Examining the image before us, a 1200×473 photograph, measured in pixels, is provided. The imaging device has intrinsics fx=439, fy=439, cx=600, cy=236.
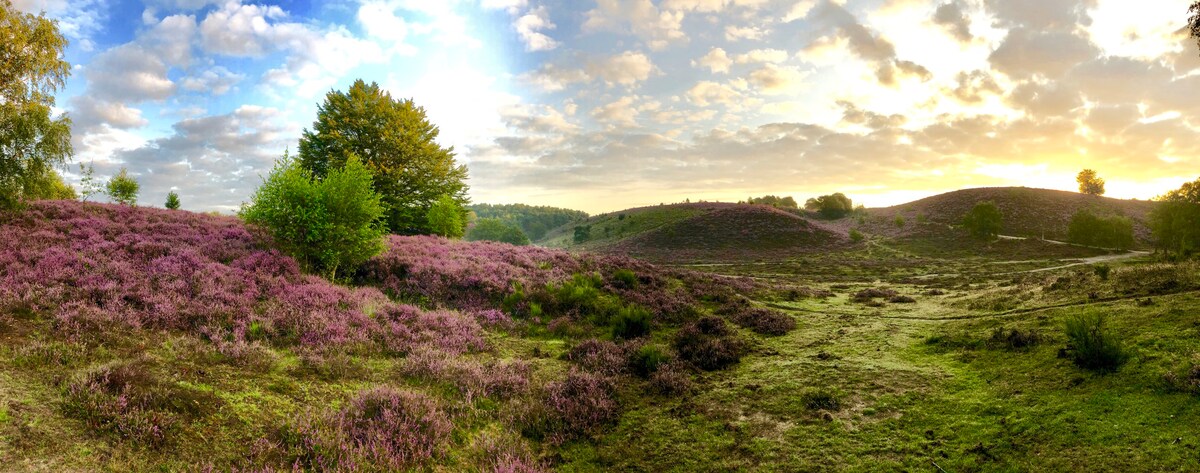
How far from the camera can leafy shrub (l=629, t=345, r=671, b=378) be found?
9.34 metres

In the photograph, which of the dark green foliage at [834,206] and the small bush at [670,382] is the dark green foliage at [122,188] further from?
the dark green foliage at [834,206]

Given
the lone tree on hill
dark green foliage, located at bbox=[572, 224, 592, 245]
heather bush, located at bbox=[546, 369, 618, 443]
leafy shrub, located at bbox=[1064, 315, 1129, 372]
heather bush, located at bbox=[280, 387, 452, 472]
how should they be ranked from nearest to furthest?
heather bush, located at bbox=[280, 387, 452, 472] → leafy shrub, located at bbox=[1064, 315, 1129, 372] → heather bush, located at bbox=[546, 369, 618, 443] → the lone tree on hill → dark green foliage, located at bbox=[572, 224, 592, 245]

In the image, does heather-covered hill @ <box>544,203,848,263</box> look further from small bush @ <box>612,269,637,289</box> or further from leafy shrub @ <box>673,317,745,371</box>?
leafy shrub @ <box>673,317,745,371</box>

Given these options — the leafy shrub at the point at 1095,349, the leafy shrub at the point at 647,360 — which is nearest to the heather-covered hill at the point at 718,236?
the leafy shrub at the point at 647,360

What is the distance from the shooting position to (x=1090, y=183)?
80.8 metres

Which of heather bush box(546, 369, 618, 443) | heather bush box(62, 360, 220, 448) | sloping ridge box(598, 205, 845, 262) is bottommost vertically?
heather bush box(546, 369, 618, 443)

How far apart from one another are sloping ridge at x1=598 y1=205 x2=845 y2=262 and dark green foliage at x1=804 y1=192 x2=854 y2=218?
62.2 ft

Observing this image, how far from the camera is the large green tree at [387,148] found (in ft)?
98.1

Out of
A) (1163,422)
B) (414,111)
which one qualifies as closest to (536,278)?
(1163,422)

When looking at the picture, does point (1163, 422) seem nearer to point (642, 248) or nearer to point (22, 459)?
point (22, 459)

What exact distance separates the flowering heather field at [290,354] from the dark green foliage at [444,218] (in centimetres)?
1410

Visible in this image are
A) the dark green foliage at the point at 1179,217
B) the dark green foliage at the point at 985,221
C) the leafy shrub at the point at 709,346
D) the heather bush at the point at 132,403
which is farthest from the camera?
the dark green foliage at the point at 985,221

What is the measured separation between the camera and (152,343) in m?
7.66

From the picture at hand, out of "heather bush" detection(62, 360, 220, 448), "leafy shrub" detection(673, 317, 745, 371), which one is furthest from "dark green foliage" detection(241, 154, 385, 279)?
"leafy shrub" detection(673, 317, 745, 371)
